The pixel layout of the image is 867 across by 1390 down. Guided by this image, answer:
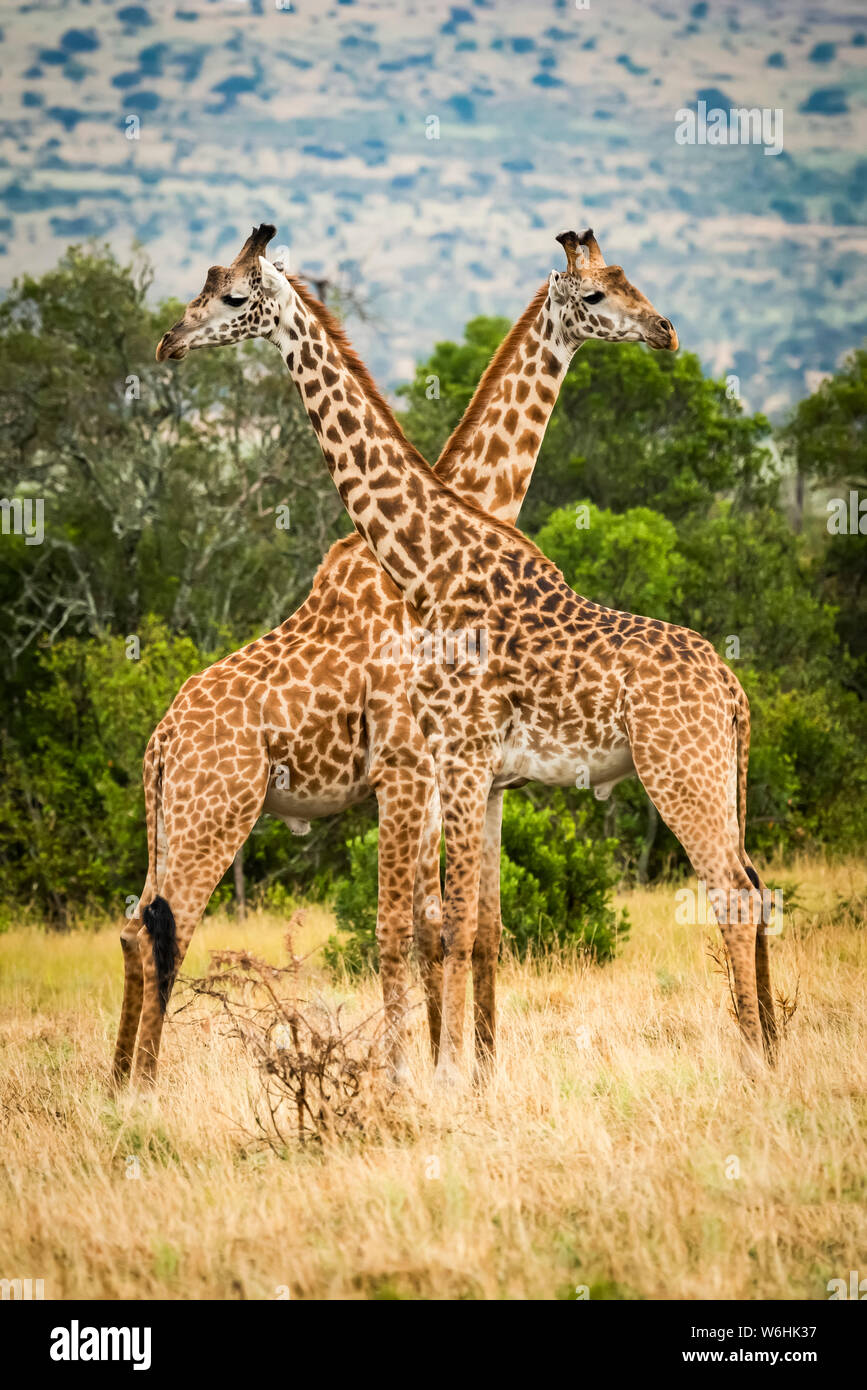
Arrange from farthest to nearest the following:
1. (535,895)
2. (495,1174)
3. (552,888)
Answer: (552,888), (535,895), (495,1174)

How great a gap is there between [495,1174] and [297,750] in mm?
2662

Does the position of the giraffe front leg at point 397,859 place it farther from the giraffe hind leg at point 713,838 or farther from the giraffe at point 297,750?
the giraffe hind leg at point 713,838

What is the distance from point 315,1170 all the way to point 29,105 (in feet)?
228

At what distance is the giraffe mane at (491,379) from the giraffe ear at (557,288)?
0.78 feet

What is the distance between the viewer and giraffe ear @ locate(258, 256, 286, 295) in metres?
7.11

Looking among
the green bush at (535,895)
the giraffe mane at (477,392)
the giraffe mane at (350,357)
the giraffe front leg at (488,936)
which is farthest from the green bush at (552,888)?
the giraffe mane at (350,357)

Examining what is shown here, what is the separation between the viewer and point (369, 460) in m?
7.27

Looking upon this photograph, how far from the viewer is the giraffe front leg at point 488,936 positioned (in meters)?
7.20

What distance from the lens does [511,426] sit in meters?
8.02

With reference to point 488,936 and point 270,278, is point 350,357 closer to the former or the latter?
point 270,278

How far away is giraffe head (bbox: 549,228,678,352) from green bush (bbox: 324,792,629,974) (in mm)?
4827

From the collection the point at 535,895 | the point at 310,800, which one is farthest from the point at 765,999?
the point at 535,895

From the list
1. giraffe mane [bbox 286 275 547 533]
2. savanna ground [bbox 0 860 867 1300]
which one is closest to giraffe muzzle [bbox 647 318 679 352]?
giraffe mane [bbox 286 275 547 533]

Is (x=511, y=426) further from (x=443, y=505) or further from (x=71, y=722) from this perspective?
(x=71, y=722)
